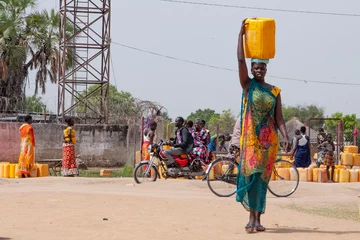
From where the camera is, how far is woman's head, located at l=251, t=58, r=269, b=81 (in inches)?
314

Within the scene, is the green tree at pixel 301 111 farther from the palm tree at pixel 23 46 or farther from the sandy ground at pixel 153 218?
the sandy ground at pixel 153 218

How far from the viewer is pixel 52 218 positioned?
8914 mm

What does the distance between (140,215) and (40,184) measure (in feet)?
22.6

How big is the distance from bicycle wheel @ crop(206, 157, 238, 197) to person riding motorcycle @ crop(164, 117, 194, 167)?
249 centimetres

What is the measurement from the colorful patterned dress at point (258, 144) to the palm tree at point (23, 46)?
2725cm

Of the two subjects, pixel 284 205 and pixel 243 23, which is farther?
pixel 284 205

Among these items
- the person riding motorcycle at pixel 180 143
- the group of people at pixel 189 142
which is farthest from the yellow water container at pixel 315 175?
the person riding motorcycle at pixel 180 143

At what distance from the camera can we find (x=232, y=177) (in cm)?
1318

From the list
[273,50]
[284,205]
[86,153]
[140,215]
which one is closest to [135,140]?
[86,153]

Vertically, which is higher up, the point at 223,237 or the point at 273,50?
the point at 273,50

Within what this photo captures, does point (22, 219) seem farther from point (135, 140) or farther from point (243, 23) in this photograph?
point (135, 140)

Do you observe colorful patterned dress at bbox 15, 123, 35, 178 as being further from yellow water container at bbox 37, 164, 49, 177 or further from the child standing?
the child standing

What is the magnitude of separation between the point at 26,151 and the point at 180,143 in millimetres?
4954

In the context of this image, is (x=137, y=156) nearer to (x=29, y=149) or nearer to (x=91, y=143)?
(x=29, y=149)
